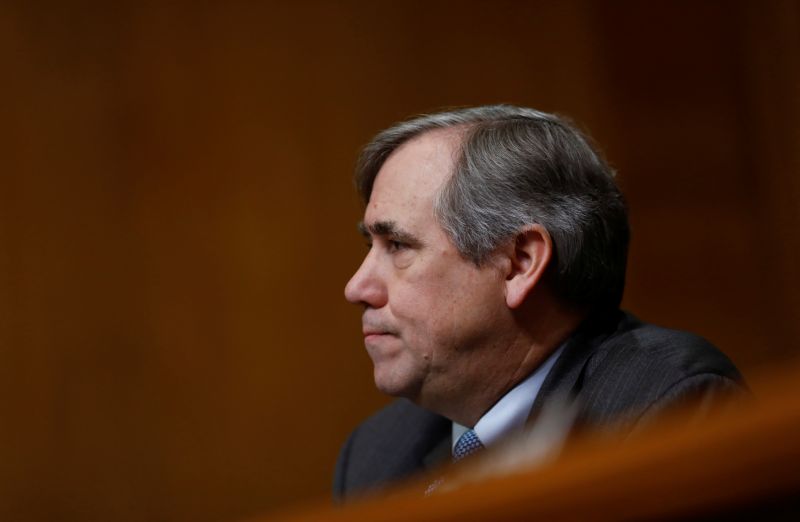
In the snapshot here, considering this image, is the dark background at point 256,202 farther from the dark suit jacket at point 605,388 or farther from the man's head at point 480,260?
the man's head at point 480,260

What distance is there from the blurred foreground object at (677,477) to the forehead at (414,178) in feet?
4.30

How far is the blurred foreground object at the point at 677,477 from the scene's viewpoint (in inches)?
14.6

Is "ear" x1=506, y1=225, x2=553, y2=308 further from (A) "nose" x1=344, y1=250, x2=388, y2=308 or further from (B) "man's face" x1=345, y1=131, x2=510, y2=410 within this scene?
(A) "nose" x1=344, y1=250, x2=388, y2=308

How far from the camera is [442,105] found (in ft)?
10.3

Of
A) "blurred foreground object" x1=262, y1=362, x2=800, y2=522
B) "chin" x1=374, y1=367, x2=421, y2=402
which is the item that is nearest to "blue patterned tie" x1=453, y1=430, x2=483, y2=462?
"chin" x1=374, y1=367, x2=421, y2=402

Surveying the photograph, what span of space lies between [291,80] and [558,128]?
154 cm

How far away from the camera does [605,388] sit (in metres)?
1.53

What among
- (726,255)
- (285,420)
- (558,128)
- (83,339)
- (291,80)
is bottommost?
(285,420)

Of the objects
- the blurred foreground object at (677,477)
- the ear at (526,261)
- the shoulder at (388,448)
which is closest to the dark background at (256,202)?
the shoulder at (388,448)

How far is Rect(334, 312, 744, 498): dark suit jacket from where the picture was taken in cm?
145

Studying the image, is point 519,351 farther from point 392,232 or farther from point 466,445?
point 392,232

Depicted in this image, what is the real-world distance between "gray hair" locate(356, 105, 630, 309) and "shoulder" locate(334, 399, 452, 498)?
418 mm

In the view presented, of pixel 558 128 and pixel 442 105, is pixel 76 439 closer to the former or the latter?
pixel 442 105

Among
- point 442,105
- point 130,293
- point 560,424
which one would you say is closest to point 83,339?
point 130,293
